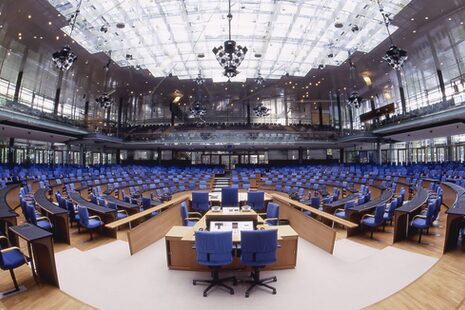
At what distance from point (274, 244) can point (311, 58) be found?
19590 mm

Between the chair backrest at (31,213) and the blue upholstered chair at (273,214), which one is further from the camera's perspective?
the blue upholstered chair at (273,214)

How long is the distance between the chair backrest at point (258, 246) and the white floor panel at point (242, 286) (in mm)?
449

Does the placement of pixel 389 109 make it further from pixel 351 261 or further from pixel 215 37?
pixel 351 261

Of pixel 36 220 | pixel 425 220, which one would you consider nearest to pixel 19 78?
pixel 36 220

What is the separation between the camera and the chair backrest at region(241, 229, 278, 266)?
10.7 feet

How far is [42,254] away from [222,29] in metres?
16.5

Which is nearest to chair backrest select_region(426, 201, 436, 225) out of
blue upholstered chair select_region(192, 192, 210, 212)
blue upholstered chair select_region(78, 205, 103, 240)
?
blue upholstered chair select_region(192, 192, 210, 212)

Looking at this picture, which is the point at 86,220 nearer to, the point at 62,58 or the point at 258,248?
the point at 258,248

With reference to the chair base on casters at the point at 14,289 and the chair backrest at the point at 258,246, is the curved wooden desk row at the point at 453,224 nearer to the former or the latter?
the chair backrest at the point at 258,246

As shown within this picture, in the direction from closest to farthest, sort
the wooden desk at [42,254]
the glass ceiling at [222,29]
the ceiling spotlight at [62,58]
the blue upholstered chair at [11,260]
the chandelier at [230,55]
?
1. the blue upholstered chair at [11,260]
2. the wooden desk at [42,254]
3. the chandelier at [230,55]
4. the ceiling spotlight at [62,58]
5. the glass ceiling at [222,29]

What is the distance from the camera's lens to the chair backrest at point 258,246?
3.25 m

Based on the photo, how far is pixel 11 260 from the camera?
2.93 meters

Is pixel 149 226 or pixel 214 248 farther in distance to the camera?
pixel 149 226

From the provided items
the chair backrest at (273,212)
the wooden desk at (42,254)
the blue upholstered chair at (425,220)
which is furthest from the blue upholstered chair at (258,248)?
the blue upholstered chair at (425,220)
